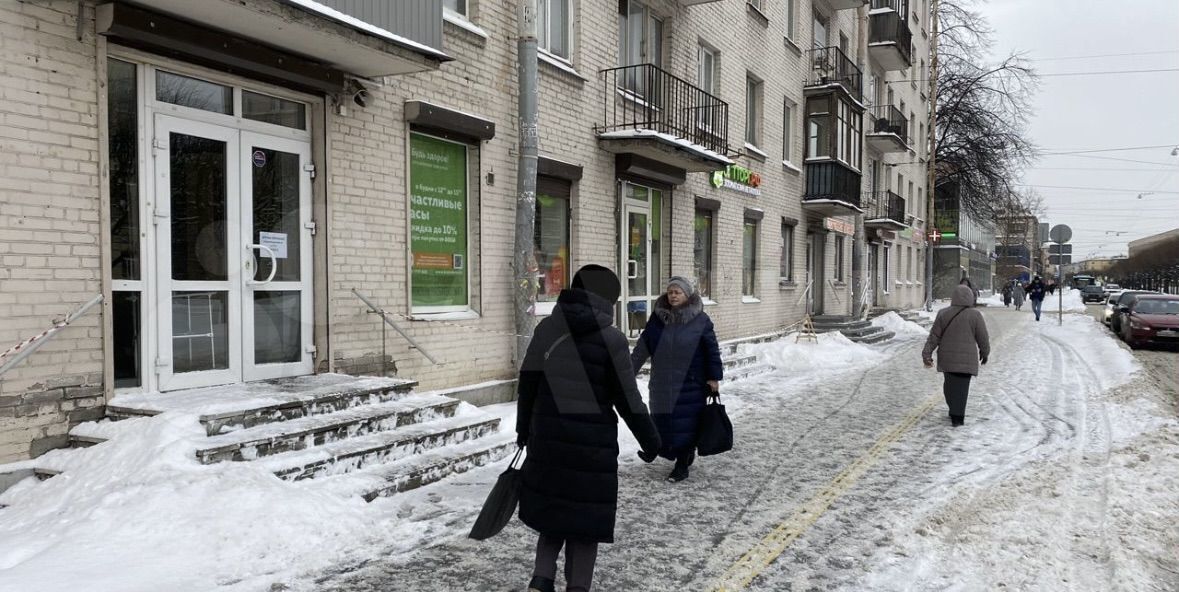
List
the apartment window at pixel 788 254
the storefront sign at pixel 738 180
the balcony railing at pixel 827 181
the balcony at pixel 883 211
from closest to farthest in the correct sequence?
the storefront sign at pixel 738 180 → the apartment window at pixel 788 254 → the balcony railing at pixel 827 181 → the balcony at pixel 883 211

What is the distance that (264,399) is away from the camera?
19.4ft

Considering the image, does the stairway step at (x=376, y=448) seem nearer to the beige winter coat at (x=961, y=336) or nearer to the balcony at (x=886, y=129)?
the beige winter coat at (x=961, y=336)

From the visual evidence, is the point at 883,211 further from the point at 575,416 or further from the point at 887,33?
the point at 575,416

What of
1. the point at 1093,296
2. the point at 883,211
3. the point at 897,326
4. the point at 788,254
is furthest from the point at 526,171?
the point at 1093,296

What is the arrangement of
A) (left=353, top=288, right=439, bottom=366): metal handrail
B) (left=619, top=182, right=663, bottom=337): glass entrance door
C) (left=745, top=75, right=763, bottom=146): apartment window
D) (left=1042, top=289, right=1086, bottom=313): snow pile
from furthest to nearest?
1. (left=1042, top=289, right=1086, bottom=313): snow pile
2. (left=745, top=75, right=763, bottom=146): apartment window
3. (left=619, top=182, right=663, bottom=337): glass entrance door
4. (left=353, top=288, right=439, bottom=366): metal handrail

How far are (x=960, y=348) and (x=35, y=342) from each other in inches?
337

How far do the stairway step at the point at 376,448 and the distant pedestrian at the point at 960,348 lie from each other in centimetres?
508

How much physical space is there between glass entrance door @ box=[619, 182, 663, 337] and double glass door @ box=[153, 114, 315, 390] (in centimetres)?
580

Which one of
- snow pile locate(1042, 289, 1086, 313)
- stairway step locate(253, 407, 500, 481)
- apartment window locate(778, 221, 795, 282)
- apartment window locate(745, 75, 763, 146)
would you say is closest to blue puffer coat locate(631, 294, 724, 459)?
stairway step locate(253, 407, 500, 481)

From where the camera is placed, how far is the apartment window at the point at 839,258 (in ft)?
75.1

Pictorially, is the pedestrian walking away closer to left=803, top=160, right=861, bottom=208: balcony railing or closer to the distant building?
left=803, top=160, right=861, bottom=208: balcony railing

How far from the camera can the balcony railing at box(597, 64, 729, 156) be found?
1148 centimetres

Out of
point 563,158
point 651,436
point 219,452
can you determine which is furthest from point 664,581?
point 563,158

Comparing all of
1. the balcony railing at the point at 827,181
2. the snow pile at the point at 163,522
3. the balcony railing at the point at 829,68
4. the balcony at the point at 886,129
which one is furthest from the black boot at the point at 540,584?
the balcony at the point at 886,129
